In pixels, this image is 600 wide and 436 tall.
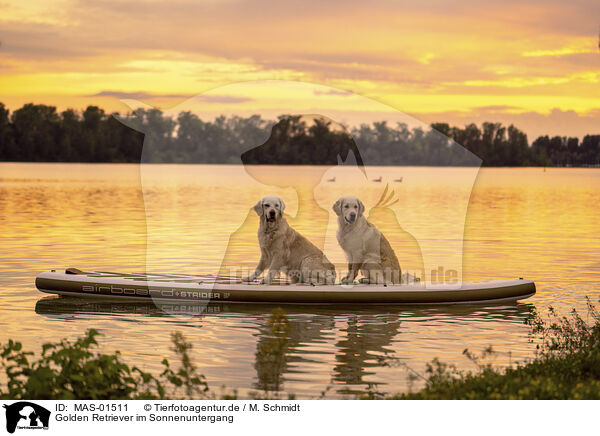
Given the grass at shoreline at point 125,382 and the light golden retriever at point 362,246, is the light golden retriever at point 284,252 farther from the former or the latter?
the grass at shoreline at point 125,382

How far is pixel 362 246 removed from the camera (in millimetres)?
12625

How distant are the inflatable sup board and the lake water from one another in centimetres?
19

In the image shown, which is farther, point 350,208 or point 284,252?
point 284,252

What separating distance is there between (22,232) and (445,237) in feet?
46.6

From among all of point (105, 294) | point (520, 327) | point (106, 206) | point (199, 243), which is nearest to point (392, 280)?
point (520, 327)

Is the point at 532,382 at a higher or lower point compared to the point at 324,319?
higher

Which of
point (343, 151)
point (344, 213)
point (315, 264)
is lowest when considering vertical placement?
point (315, 264)

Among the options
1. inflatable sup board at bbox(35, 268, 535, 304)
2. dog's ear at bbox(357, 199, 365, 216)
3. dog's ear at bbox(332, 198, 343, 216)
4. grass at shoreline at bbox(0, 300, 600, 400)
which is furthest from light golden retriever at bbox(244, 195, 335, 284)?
grass at shoreline at bbox(0, 300, 600, 400)

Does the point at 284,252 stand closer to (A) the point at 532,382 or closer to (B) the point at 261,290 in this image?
(B) the point at 261,290

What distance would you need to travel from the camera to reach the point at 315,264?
13469 millimetres
